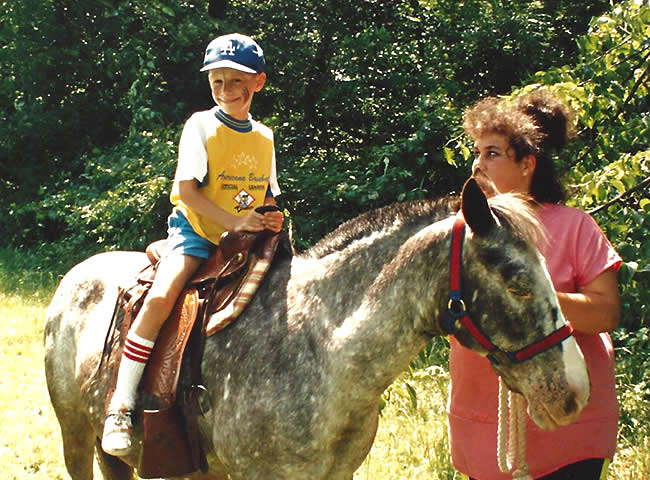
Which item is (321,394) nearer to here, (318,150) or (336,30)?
(318,150)

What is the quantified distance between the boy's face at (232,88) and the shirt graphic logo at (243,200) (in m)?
0.33

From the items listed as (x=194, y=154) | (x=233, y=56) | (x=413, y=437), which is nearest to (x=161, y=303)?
(x=194, y=154)

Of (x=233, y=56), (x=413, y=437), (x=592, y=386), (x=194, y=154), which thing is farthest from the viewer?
(x=413, y=437)

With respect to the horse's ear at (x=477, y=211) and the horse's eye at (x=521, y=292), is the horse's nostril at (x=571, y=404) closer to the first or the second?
the horse's eye at (x=521, y=292)

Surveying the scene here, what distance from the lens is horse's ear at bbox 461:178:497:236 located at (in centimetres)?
194

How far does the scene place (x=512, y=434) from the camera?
221 cm

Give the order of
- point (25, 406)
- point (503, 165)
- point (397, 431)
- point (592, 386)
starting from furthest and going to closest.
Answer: point (25, 406), point (397, 431), point (503, 165), point (592, 386)

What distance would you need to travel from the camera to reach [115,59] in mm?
10555

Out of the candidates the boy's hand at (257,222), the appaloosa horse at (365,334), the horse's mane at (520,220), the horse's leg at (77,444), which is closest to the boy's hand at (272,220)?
the boy's hand at (257,222)

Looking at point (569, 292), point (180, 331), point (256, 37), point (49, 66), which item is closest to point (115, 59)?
point (49, 66)

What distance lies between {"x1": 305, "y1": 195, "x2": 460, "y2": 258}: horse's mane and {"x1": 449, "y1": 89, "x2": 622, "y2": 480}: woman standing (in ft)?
1.16

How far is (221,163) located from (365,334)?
1.07 meters

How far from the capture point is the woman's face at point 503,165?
2.43m

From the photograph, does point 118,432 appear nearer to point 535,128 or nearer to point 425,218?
point 425,218
